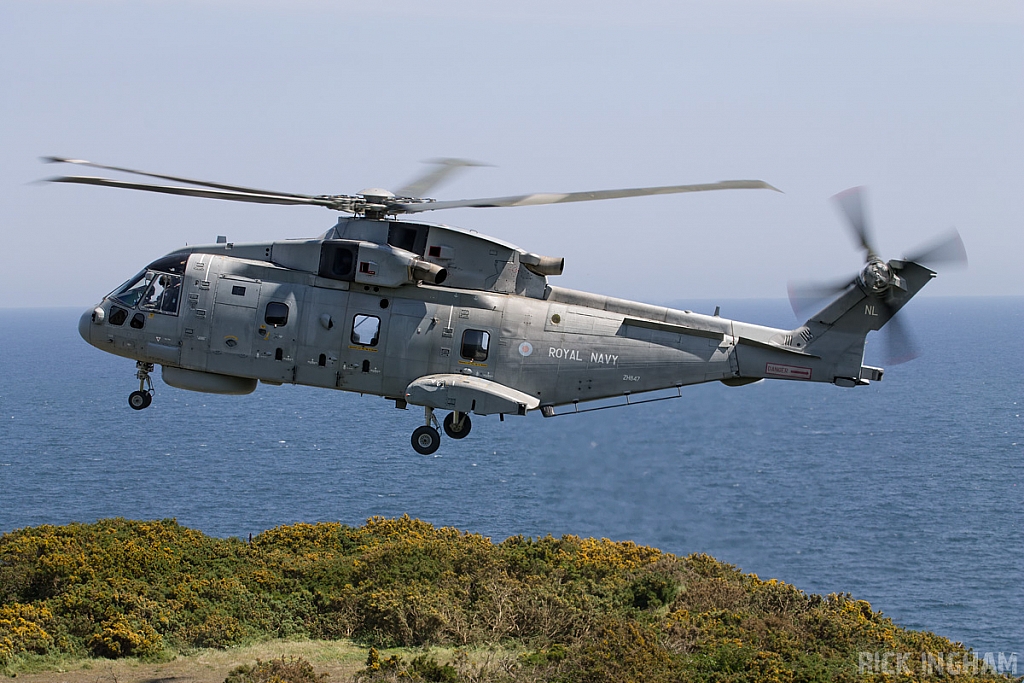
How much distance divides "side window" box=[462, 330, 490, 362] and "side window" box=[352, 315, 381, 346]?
178 cm

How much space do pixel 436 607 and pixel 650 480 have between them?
977cm

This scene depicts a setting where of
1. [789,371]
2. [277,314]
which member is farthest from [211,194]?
[789,371]

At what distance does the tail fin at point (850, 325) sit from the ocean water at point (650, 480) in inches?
120

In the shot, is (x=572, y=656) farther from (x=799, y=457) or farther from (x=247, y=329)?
(x=799, y=457)

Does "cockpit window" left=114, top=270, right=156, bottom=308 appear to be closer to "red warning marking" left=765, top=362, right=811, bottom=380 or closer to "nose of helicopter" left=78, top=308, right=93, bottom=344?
"nose of helicopter" left=78, top=308, right=93, bottom=344

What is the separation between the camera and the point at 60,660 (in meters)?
26.8

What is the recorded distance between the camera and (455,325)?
1906 centimetres

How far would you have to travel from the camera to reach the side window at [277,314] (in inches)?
765

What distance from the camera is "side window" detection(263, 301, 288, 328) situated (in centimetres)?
1944

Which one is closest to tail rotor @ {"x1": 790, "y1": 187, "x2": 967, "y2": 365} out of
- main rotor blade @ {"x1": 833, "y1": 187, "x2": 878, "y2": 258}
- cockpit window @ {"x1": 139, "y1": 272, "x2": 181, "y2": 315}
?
main rotor blade @ {"x1": 833, "y1": 187, "x2": 878, "y2": 258}

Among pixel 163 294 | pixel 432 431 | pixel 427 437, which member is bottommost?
pixel 427 437

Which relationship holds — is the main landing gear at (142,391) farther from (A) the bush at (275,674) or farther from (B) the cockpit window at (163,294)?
(A) the bush at (275,674)

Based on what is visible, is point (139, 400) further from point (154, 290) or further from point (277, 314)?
point (277, 314)

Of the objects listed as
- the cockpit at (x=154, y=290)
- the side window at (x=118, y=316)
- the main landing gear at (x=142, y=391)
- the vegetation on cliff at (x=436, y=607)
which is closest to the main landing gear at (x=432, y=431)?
the cockpit at (x=154, y=290)
